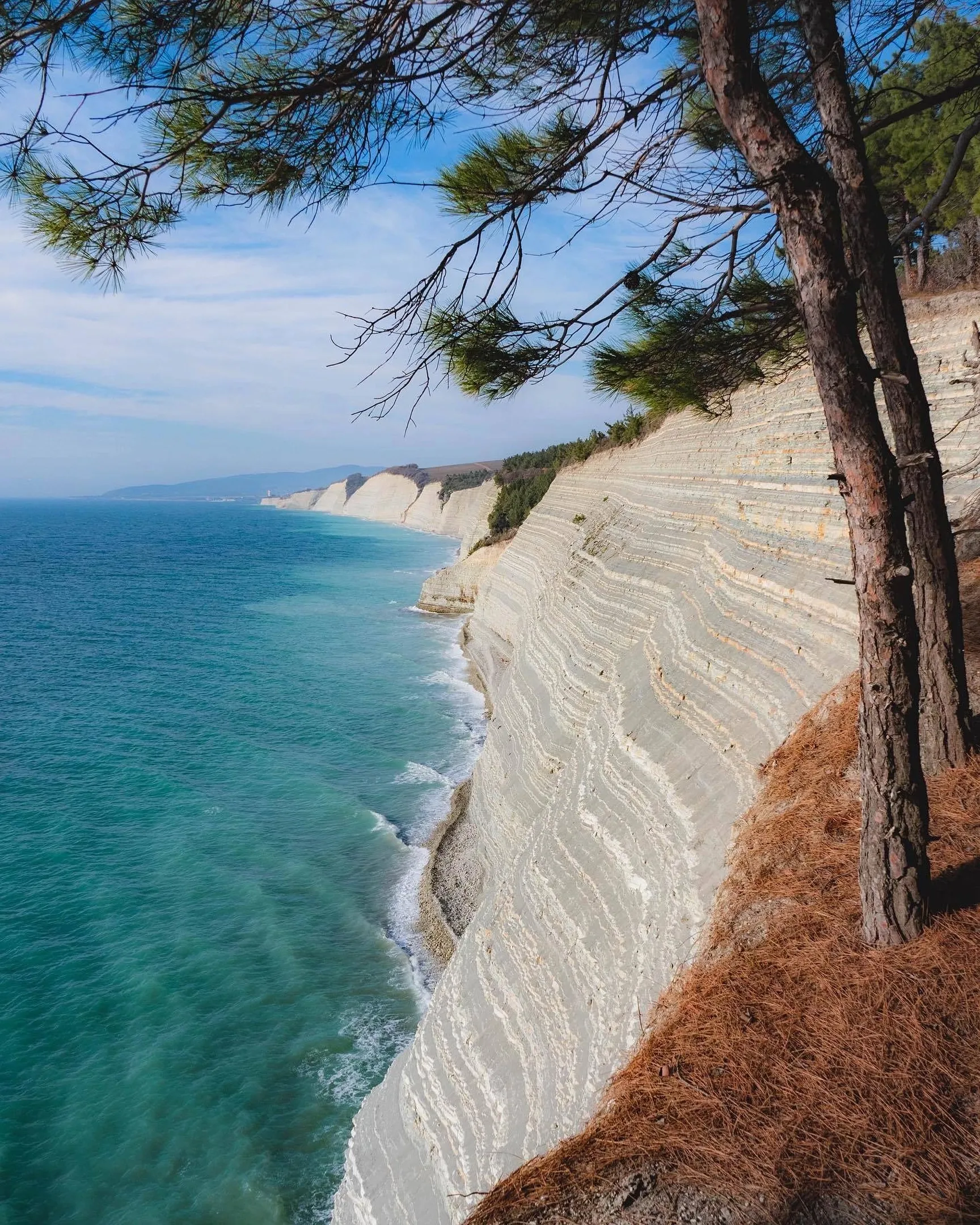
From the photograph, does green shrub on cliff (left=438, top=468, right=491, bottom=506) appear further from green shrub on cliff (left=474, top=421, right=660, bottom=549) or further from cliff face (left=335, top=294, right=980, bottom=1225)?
cliff face (left=335, top=294, right=980, bottom=1225)

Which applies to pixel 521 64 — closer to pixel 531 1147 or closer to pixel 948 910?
pixel 948 910

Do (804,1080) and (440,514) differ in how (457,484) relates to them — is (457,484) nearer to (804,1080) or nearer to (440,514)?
(440,514)

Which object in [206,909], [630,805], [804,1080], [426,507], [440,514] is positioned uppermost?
[804,1080]

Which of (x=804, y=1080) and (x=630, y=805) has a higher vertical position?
(x=804, y=1080)

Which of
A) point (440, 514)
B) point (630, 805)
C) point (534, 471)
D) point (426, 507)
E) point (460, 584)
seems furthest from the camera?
point (426, 507)

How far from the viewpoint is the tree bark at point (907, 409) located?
187 inches

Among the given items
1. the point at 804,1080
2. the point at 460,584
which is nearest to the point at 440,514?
the point at 460,584

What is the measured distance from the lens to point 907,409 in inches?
201

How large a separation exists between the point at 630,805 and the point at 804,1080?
220 inches

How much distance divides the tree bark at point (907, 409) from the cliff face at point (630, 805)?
34.8 inches

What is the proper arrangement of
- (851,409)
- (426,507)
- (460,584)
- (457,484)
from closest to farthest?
(851,409) → (460,584) → (457,484) → (426,507)

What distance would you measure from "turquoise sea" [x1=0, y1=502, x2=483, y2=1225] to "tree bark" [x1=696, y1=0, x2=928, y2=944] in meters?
9.60

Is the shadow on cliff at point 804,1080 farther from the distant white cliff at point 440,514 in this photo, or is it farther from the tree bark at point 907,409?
the distant white cliff at point 440,514

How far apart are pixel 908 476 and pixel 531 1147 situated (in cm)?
584
